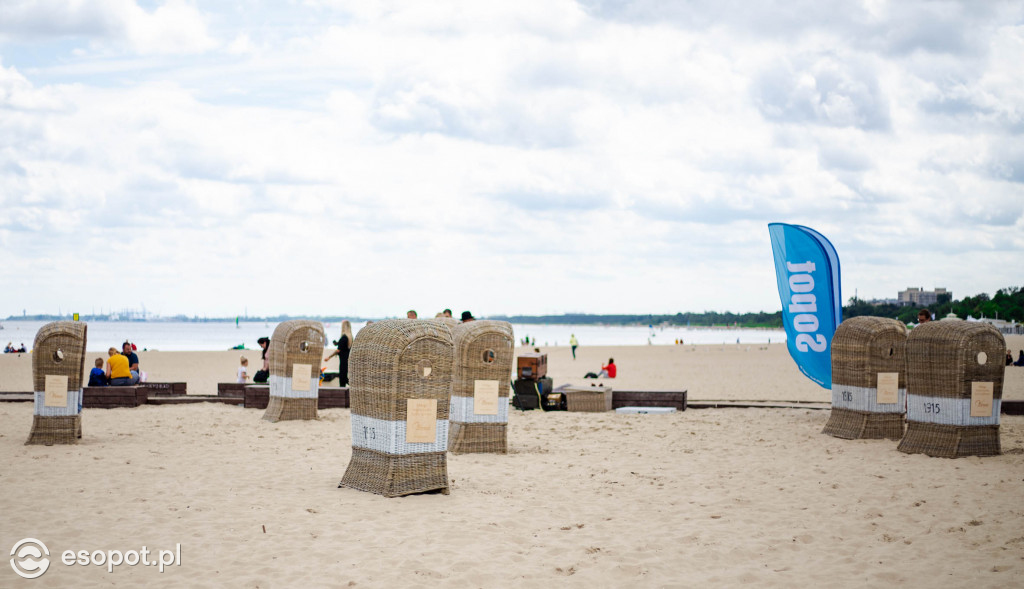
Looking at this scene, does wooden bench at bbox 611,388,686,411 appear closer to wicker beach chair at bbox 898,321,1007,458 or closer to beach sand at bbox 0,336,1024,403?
beach sand at bbox 0,336,1024,403

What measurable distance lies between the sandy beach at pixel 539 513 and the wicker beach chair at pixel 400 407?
0.88ft

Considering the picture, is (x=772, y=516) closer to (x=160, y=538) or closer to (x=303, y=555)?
(x=303, y=555)

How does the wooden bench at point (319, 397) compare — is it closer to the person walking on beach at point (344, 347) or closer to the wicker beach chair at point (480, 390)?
the person walking on beach at point (344, 347)

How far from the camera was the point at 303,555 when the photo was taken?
5445 mm

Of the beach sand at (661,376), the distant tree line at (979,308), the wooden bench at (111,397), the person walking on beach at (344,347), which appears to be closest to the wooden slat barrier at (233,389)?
the wooden bench at (111,397)

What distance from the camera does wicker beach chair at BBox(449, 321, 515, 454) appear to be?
32.4ft

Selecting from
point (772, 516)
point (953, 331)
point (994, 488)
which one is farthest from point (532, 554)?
Answer: point (953, 331)

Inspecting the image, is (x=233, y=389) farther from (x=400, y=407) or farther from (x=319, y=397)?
(x=400, y=407)

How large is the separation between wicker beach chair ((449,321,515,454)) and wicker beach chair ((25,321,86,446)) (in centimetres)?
465

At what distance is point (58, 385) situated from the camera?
9914 mm

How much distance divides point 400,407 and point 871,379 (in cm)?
691

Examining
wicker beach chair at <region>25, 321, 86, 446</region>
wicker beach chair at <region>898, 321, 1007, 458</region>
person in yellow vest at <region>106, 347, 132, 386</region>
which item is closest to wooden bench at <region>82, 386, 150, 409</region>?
person in yellow vest at <region>106, 347, 132, 386</region>
